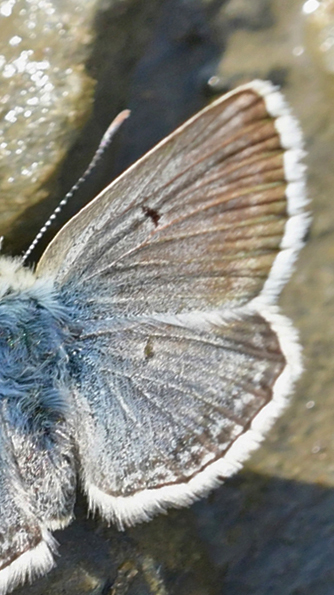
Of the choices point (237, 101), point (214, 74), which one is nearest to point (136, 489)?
point (237, 101)

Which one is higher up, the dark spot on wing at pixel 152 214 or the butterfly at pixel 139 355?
the dark spot on wing at pixel 152 214

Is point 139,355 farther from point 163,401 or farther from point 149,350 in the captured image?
point 163,401

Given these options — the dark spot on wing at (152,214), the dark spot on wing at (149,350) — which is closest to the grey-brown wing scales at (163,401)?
the dark spot on wing at (149,350)

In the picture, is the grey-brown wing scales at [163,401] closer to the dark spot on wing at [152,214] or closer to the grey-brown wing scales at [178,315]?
the grey-brown wing scales at [178,315]

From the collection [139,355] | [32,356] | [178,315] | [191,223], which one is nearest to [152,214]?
[191,223]

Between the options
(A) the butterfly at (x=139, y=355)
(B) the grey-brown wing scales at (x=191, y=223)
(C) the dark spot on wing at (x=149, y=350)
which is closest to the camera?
(B) the grey-brown wing scales at (x=191, y=223)

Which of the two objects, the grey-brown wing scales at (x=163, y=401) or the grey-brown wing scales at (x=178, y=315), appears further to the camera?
the grey-brown wing scales at (x=163, y=401)

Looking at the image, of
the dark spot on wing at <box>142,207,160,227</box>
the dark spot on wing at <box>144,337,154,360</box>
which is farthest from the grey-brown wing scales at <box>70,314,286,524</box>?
the dark spot on wing at <box>142,207,160,227</box>

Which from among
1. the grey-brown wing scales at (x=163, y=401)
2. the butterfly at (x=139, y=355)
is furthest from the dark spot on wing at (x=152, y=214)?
the grey-brown wing scales at (x=163, y=401)

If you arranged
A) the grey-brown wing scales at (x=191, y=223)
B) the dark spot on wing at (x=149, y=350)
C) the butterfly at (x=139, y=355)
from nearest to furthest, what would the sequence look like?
1. the grey-brown wing scales at (x=191, y=223)
2. the butterfly at (x=139, y=355)
3. the dark spot on wing at (x=149, y=350)
